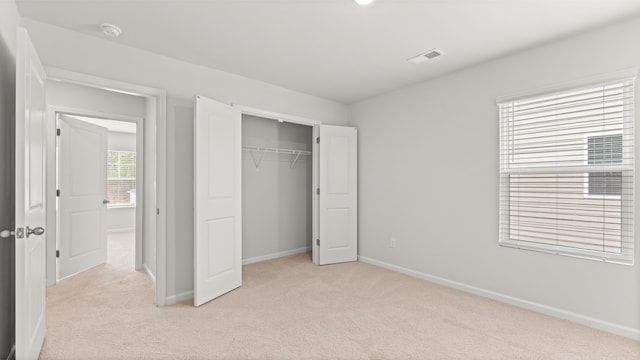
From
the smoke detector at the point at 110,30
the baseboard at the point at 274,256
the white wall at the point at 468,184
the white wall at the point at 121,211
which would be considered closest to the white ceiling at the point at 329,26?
the smoke detector at the point at 110,30

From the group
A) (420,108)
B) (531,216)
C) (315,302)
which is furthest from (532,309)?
(420,108)

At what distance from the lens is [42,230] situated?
1.94 metres

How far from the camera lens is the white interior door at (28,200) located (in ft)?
5.45

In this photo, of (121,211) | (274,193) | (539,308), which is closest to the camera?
(539,308)

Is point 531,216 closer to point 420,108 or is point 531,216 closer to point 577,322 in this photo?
point 577,322

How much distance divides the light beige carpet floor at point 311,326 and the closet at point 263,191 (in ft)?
1.61

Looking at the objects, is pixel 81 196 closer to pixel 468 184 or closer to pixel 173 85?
pixel 173 85

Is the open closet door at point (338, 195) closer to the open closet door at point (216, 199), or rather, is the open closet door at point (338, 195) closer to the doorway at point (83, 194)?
the open closet door at point (216, 199)

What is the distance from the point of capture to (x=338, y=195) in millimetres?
4598

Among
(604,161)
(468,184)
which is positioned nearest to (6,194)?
(468,184)

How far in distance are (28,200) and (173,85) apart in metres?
1.74

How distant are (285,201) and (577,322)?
383 cm

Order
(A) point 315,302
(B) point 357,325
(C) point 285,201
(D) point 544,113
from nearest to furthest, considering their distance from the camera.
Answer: (B) point 357,325 < (D) point 544,113 < (A) point 315,302 < (C) point 285,201

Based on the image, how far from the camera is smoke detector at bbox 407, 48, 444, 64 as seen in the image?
295 centimetres
